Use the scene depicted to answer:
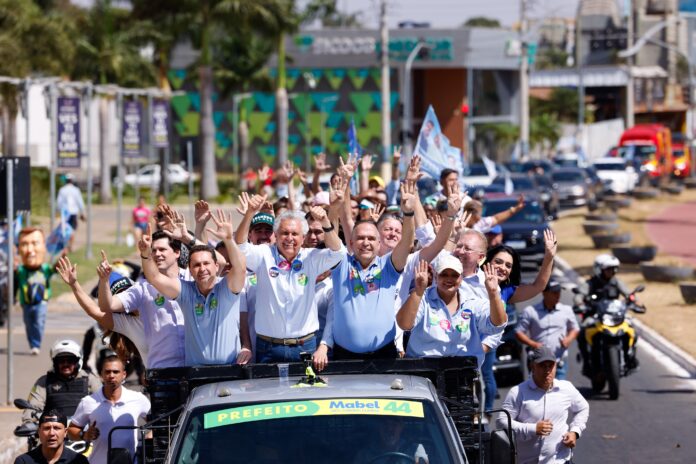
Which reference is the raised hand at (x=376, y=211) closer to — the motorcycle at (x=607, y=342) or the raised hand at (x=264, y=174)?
the raised hand at (x=264, y=174)

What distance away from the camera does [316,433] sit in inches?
270

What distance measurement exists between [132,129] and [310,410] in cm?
3242

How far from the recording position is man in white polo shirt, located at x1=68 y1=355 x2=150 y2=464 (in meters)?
9.54

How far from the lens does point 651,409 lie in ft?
48.0

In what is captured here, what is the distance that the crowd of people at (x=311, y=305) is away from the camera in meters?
8.62

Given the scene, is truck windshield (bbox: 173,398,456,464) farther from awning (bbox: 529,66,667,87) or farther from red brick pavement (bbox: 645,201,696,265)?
awning (bbox: 529,66,667,87)

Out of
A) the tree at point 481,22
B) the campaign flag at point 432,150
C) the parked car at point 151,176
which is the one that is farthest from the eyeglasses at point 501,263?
the tree at point 481,22

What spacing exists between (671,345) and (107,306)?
37.3 ft

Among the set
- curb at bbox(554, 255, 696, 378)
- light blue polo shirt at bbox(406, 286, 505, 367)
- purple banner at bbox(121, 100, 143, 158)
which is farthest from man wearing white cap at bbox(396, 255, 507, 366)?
purple banner at bbox(121, 100, 143, 158)

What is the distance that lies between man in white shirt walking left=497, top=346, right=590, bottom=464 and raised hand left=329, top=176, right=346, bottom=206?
170cm

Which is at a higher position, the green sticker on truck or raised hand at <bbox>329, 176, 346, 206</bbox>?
raised hand at <bbox>329, 176, 346, 206</bbox>

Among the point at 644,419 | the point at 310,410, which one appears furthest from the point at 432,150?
the point at 310,410

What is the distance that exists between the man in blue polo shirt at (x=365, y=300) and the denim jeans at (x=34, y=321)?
9.84 metres

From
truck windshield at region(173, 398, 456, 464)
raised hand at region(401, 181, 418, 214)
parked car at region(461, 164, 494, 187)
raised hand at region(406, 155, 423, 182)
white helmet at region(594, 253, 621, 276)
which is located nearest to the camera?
truck windshield at region(173, 398, 456, 464)
